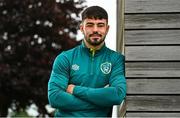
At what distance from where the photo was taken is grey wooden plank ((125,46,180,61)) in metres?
4.68

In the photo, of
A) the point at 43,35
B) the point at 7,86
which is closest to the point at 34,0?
the point at 43,35

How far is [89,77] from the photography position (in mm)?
4441

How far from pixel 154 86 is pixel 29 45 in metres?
14.3

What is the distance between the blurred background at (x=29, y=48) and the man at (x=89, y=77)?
1416cm

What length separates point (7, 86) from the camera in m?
18.9

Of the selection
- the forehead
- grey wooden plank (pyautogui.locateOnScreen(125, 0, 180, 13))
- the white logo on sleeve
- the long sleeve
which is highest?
grey wooden plank (pyautogui.locateOnScreen(125, 0, 180, 13))

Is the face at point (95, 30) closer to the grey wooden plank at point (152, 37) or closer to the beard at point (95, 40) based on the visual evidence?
the beard at point (95, 40)

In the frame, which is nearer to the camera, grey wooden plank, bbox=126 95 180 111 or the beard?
the beard

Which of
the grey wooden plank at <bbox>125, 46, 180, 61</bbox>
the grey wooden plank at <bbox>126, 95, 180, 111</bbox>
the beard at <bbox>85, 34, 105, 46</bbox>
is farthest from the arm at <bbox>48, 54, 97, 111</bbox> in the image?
the grey wooden plank at <bbox>125, 46, 180, 61</bbox>

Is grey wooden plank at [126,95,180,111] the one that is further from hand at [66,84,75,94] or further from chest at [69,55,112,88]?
hand at [66,84,75,94]

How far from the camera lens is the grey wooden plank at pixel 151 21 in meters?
4.75

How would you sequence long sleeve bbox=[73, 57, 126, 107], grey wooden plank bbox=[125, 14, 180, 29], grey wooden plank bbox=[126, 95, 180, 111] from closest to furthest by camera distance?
long sleeve bbox=[73, 57, 126, 107] → grey wooden plank bbox=[126, 95, 180, 111] → grey wooden plank bbox=[125, 14, 180, 29]

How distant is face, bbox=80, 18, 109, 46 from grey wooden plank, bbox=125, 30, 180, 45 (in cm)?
36

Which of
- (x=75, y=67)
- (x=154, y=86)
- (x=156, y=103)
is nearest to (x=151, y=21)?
(x=154, y=86)
